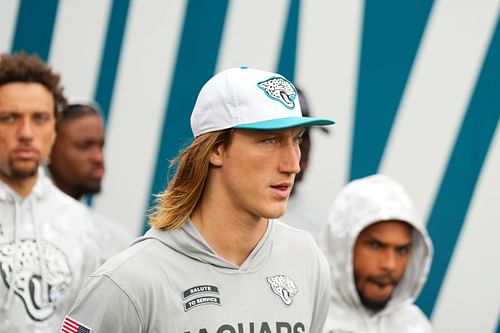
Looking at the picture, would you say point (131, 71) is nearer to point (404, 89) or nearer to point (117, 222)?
point (117, 222)

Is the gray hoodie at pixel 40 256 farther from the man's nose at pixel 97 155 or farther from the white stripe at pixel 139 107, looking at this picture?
the white stripe at pixel 139 107

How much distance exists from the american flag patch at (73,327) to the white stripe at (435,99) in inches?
119

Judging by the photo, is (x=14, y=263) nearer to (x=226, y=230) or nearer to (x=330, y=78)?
(x=226, y=230)

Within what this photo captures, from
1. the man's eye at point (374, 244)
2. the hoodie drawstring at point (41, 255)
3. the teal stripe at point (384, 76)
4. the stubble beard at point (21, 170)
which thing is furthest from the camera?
the teal stripe at point (384, 76)

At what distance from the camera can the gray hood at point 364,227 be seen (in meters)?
5.09

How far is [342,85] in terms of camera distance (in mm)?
6223

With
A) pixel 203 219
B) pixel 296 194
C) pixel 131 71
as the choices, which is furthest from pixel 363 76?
pixel 203 219

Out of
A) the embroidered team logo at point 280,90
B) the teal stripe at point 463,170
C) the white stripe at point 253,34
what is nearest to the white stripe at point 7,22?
the white stripe at point 253,34

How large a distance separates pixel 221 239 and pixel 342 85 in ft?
9.45

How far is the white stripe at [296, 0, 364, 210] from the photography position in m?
6.18

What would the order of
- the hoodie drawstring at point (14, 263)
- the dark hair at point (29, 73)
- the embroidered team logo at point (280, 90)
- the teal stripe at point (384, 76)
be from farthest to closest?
the teal stripe at point (384, 76)
the dark hair at point (29, 73)
the hoodie drawstring at point (14, 263)
the embroidered team logo at point (280, 90)

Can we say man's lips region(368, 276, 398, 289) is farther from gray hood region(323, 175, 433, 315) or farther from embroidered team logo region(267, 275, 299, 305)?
embroidered team logo region(267, 275, 299, 305)

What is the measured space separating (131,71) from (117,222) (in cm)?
76

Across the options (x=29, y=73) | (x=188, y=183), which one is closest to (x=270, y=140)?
(x=188, y=183)
